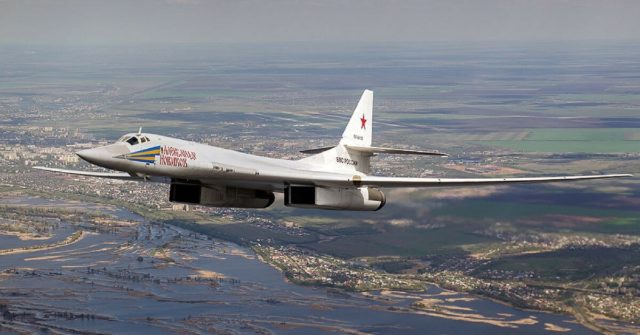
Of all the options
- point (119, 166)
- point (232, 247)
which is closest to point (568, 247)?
point (232, 247)

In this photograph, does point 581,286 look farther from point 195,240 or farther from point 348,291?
point 195,240

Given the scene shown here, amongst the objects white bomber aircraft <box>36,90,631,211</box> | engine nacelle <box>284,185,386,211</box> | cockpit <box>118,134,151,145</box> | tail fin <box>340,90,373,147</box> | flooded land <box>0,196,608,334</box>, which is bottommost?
flooded land <box>0,196,608,334</box>

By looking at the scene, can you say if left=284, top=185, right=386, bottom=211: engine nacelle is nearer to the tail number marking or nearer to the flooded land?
the tail number marking

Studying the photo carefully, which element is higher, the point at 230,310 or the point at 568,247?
the point at 568,247

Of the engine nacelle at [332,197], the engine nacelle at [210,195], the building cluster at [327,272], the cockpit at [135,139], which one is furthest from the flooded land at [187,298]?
the cockpit at [135,139]

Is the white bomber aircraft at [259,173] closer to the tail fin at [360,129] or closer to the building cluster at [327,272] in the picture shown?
the tail fin at [360,129]

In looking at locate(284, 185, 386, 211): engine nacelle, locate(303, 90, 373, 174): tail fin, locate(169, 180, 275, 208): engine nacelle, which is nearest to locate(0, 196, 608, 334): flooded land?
locate(303, 90, 373, 174): tail fin

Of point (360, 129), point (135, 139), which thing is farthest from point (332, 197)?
point (135, 139)
